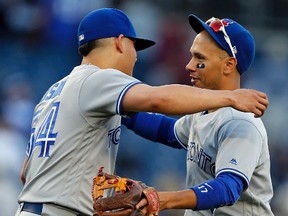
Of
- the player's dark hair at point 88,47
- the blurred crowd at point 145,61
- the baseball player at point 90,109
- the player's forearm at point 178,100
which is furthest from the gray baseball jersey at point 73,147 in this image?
the blurred crowd at point 145,61

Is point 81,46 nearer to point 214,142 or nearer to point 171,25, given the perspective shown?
point 214,142

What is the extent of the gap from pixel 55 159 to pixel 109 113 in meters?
0.48

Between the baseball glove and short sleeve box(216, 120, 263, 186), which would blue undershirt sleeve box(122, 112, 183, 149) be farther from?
the baseball glove

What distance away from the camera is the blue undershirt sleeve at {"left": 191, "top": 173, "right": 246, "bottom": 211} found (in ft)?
15.0

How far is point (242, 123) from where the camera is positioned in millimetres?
4973

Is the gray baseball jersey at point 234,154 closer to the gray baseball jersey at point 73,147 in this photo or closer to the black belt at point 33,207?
the gray baseball jersey at point 73,147

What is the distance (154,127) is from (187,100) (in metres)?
1.44

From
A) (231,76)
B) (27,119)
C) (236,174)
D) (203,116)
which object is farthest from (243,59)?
(27,119)

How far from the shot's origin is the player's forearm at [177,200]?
448 cm

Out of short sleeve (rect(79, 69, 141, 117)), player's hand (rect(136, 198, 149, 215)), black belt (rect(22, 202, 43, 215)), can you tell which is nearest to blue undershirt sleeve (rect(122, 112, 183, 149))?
short sleeve (rect(79, 69, 141, 117))

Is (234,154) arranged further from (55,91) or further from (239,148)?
(55,91)

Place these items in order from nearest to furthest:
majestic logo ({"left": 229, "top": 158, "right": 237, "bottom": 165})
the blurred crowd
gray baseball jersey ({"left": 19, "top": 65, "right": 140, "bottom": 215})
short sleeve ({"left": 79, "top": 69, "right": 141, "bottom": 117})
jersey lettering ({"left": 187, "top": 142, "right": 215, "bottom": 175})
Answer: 1. short sleeve ({"left": 79, "top": 69, "right": 141, "bottom": 117})
2. majestic logo ({"left": 229, "top": 158, "right": 237, "bottom": 165})
3. gray baseball jersey ({"left": 19, "top": 65, "right": 140, "bottom": 215})
4. jersey lettering ({"left": 187, "top": 142, "right": 215, "bottom": 175})
5. the blurred crowd

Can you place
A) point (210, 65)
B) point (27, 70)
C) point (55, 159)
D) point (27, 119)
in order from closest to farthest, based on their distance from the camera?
point (55, 159)
point (210, 65)
point (27, 119)
point (27, 70)

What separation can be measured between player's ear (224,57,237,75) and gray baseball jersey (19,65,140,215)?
0.83 metres
